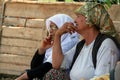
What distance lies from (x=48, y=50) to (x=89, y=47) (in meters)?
0.94

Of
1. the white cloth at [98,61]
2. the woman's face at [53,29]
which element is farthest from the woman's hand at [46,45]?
the white cloth at [98,61]

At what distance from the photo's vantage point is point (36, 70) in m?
4.91

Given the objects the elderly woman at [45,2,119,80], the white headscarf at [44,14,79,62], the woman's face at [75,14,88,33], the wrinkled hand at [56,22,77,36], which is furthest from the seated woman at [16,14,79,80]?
the woman's face at [75,14,88,33]

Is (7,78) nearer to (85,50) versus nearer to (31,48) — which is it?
(31,48)

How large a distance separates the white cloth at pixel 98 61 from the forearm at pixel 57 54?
0.22 m

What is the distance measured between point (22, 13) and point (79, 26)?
2540 millimetres

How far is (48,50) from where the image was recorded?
17.2 feet

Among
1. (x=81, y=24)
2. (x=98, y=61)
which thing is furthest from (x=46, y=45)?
(x=98, y=61)

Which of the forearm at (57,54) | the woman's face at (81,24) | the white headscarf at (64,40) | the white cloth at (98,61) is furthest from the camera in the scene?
the white headscarf at (64,40)

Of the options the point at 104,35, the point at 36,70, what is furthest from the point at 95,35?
the point at 36,70

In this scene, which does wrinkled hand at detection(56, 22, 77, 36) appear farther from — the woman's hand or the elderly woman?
the woman's hand

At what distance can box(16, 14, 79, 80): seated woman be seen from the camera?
16.1 ft

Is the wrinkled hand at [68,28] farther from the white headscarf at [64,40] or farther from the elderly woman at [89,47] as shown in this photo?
the white headscarf at [64,40]

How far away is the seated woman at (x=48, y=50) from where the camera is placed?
4918 millimetres
